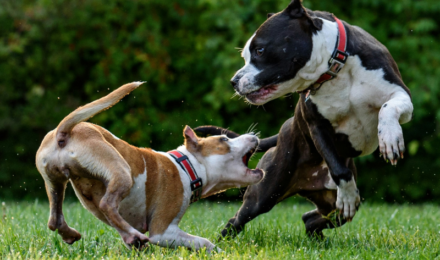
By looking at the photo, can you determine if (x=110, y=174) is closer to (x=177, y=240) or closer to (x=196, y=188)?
(x=177, y=240)

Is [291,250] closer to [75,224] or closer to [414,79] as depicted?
[75,224]

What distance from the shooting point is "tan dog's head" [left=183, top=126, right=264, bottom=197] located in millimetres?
4371

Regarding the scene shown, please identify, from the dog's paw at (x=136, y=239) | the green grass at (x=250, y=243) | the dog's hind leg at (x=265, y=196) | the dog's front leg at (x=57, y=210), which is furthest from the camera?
the dog's hind leg at (x=265, y=196)

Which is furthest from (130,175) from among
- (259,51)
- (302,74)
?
(302,74)

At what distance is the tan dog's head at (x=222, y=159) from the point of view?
14.3 ft

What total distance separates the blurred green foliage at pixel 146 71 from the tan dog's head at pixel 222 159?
577 centimetres

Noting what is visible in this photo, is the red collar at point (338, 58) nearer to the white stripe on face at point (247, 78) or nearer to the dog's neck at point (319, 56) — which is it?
the dog's neck at point (319, 56)

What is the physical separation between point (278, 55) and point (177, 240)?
144 centimetres

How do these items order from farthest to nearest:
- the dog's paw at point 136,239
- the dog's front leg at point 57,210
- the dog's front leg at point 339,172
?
the dog's front leg at point 339,172
the dog's front leg at point 57,210
the dog's paw at point 136,239

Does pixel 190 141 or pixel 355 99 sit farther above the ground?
pixel 355 99

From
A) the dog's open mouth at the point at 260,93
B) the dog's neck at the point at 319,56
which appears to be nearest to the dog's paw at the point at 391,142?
the dog's neck at the point at 319,56

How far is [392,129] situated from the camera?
367 centimetres

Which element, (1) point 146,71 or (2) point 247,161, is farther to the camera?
Result: (1) point 146,71

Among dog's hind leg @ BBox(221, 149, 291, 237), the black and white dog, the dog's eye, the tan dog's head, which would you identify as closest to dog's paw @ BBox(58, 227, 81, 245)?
the tan dog's head
